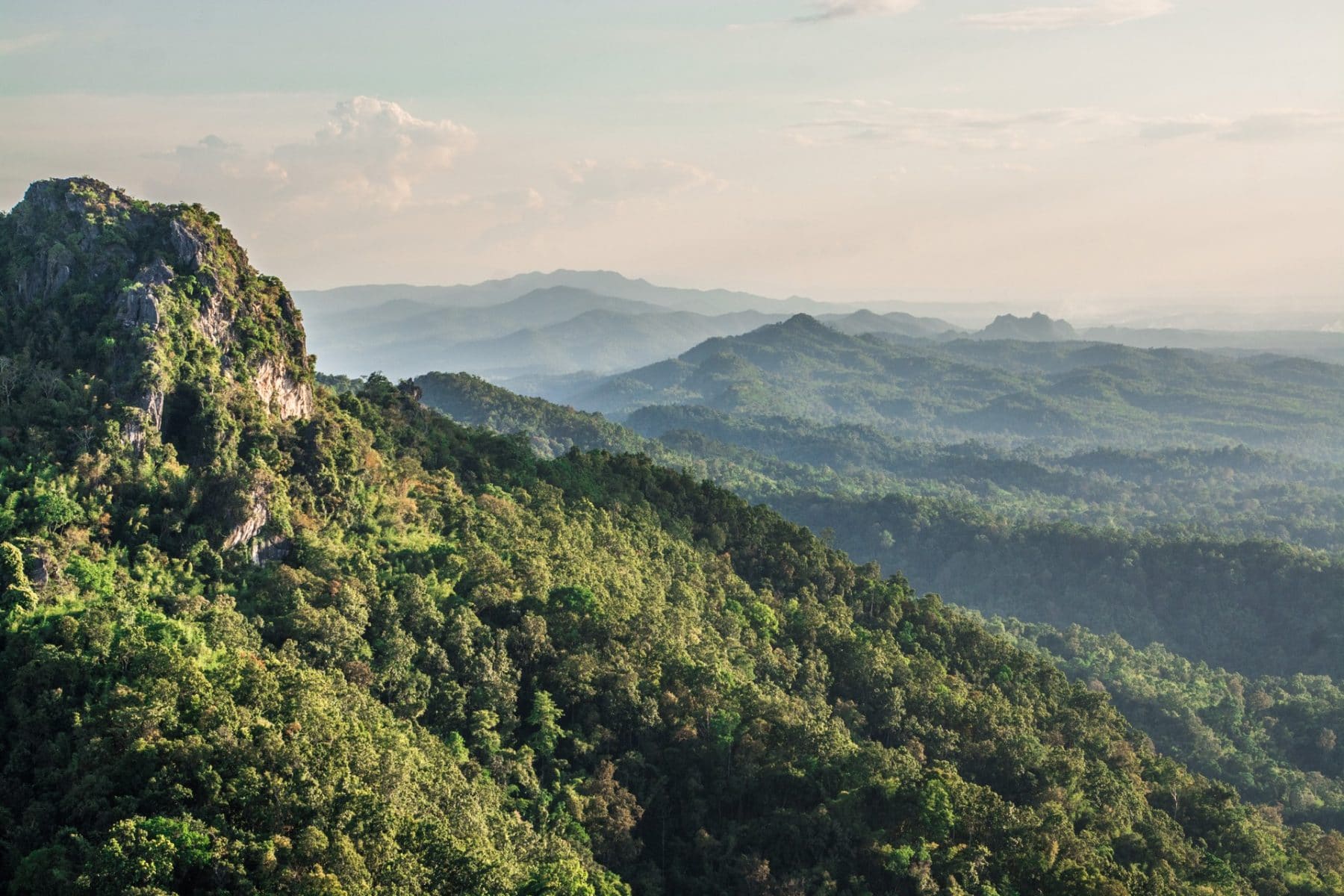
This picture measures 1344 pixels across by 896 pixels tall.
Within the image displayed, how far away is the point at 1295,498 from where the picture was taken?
167 m

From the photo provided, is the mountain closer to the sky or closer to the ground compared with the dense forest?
closer to the sky

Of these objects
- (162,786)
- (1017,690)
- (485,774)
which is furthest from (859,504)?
(162,786)

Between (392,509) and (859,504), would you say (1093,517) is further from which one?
(392,509)

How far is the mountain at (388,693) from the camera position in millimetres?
25578

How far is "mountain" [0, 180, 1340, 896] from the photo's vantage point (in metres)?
25.6

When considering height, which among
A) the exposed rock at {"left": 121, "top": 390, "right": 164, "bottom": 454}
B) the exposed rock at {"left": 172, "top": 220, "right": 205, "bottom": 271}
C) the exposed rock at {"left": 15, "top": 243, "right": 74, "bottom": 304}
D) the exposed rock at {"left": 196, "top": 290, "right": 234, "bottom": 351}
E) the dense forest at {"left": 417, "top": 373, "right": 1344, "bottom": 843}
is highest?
the exposed rock at {"left": 172, "top": 220, "right": 205, "bottom": 271}

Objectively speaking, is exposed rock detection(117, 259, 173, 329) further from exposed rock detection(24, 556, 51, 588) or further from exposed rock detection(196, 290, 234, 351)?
exposed rock detection(24, 556, 51, 588)

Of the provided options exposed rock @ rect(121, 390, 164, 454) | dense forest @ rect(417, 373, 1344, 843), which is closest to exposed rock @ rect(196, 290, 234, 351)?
exposed rock @ rect(121, 390, 164, 454)

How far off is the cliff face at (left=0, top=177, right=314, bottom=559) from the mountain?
0.15 metres

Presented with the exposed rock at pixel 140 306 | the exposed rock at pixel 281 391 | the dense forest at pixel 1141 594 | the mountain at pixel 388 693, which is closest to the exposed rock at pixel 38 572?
the mountain at pixel 388 693

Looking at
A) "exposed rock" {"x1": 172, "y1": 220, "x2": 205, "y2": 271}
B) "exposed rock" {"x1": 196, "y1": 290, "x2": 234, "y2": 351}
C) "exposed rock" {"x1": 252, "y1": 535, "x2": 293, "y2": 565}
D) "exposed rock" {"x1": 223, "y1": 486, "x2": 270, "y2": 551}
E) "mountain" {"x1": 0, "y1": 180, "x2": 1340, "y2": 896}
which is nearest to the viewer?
"mountain" {"x1": 0, "y1": 180, "x2": 1340, "y2": 896}

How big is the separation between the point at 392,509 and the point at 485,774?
1484 centimetres

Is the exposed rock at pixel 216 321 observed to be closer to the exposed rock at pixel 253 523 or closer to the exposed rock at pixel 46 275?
the exposed rock at pixel 46 275

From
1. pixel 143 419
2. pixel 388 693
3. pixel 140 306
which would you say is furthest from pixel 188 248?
pixel 388 693
